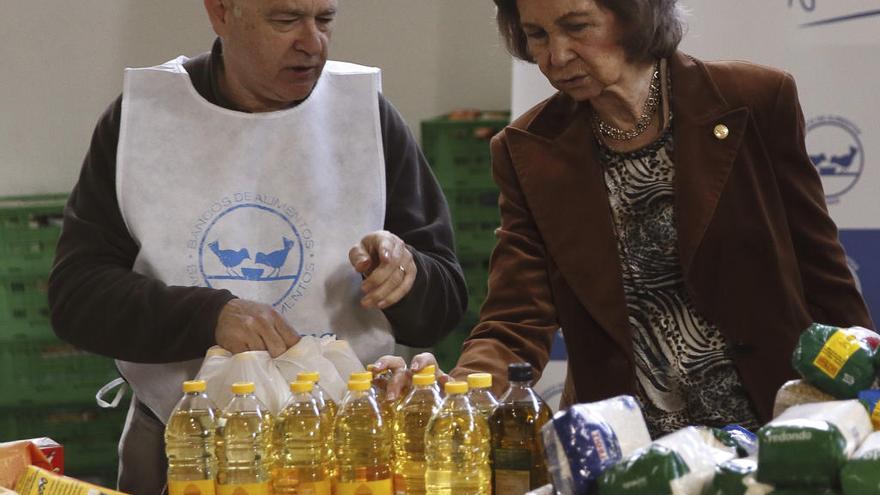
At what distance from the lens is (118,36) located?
5.41m

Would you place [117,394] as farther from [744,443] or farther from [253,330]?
[744,443]

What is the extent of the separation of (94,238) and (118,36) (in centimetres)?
300

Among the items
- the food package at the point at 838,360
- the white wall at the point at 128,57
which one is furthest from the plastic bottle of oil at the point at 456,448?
the white wall at the point at 128,57

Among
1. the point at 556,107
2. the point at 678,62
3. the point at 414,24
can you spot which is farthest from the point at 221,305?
the point at 414,24

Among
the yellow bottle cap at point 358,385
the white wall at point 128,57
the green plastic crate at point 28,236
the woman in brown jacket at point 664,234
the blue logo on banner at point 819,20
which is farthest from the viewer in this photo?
the white wall at point 128,57

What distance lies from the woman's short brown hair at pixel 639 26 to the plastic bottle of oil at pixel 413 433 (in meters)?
0.83

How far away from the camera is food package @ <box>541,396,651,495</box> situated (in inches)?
59.7

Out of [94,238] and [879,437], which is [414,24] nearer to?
[94,238]

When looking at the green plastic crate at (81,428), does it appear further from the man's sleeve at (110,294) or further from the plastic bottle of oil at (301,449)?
the plastic bottle of oil at (301,449)

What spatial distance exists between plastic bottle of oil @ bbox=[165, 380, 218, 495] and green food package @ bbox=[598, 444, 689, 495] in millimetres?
712

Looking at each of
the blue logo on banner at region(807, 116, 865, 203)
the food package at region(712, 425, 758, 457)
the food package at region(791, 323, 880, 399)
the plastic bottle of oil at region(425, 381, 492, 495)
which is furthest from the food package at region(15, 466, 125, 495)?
the blue logo on banner at region(807, 116, 865, 203)

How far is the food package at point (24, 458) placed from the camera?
2.07m

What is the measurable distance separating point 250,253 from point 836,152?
2.12 meters

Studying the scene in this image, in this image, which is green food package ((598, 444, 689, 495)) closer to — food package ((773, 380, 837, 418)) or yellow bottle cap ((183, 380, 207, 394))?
food package ((773, 380, 837, 418))
